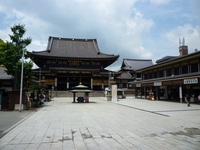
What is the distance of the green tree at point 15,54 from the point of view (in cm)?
2194

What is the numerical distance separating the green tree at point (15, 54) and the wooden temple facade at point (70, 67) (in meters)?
25.6

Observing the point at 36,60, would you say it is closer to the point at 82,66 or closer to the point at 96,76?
the point at 82,66

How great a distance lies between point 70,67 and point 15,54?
30.8m

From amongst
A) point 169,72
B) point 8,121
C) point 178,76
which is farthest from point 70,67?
point 8,121

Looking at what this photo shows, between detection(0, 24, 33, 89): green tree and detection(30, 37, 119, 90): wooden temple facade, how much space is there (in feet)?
83.9

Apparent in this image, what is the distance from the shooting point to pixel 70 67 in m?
52.7

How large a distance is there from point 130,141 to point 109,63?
164 feet

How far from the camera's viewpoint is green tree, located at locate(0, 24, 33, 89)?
2194 centimetres

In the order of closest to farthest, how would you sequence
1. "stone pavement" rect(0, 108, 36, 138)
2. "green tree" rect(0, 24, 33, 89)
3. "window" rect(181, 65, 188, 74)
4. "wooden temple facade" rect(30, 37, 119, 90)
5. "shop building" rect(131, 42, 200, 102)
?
"stone pavement" rect(0, 108, 36, 138)
"green tree" rect(0, 24, 33, 89)
"shop building" rect(131, 42, 200, 102)
"window" rect(181, 65, 188, 74)
"wooden temple facade" rect(30, 37, 119, 90)

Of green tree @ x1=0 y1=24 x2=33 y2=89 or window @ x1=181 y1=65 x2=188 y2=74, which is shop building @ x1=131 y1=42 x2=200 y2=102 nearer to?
window @ x1=181 y1=65 x2=188 y2=74

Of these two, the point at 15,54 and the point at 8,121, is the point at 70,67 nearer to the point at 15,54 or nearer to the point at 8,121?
the point at 15,54

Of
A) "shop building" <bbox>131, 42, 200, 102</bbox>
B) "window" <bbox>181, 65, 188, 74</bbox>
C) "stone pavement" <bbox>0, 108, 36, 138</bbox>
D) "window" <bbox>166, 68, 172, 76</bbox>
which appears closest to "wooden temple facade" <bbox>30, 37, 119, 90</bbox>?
"shop building" <bbox>131, 42, 200, 102</bbox>

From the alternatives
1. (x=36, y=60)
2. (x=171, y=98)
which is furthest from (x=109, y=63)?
(x=171, y=98)

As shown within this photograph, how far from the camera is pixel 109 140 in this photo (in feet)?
26.2
